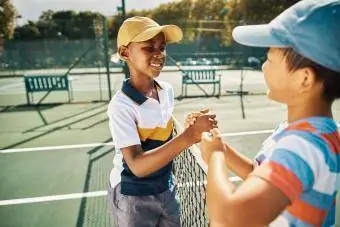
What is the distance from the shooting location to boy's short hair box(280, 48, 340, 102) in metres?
1.14

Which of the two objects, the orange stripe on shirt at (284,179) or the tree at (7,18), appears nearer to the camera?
the orange stripe on shirt at (284,179)

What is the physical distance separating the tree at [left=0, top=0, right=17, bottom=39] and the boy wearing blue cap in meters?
40.2

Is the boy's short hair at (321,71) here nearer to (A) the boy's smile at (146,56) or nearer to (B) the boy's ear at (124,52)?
(A) the boy's smile at (146,56)

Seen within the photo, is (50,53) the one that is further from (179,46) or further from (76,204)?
(76,204)

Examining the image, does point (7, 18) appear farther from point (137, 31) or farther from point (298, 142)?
point (298, 142)

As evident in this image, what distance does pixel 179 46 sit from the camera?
38.1 m

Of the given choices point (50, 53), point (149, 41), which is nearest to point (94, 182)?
point (149, 41)

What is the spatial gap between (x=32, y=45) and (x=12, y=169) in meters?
25.6

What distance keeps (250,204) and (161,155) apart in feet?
2.74

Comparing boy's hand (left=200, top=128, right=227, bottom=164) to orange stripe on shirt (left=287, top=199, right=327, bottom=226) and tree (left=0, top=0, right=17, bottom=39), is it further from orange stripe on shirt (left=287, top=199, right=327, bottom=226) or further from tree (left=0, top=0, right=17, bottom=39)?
tree (left=0, top=0, right=17, bottom=39)

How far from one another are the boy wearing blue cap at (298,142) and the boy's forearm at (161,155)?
49 centimetres

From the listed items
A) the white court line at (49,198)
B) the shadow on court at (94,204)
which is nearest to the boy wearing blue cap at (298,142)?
the shadow on court at (94,204)

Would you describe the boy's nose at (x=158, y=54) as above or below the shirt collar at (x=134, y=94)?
above

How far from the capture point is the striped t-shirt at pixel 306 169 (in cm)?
103
